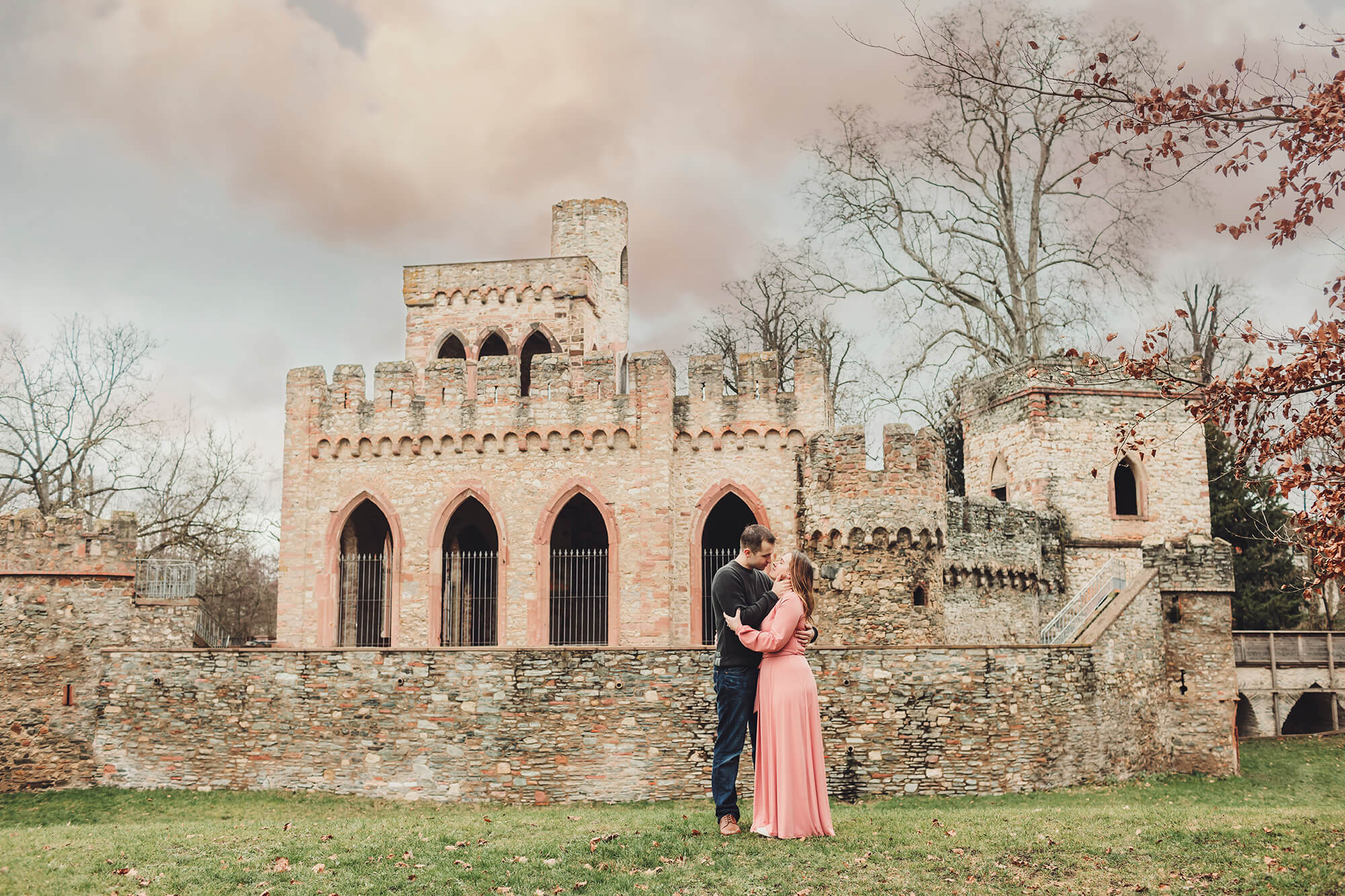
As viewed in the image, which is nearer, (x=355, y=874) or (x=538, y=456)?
(x=355, y=874)

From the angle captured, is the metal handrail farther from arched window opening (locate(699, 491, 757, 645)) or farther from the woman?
the woman

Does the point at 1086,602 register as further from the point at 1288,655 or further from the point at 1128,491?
the point at 1288,655

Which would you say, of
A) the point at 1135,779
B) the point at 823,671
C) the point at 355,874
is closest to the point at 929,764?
the point at 823,671

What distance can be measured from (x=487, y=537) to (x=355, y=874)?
18.2 m

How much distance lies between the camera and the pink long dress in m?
7.88

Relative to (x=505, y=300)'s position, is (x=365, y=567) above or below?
below

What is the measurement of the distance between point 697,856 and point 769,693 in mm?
1190

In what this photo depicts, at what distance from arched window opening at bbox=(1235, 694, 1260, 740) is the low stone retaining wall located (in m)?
12.3

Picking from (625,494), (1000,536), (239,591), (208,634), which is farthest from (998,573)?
(239,591)

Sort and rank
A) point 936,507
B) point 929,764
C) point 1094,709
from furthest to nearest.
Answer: point 936,507
point 1094,709
point 929,764

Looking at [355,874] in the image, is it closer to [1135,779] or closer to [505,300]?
[1135,779]

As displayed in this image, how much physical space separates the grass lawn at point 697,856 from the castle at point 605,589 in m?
3.19

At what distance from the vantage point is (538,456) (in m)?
21.4

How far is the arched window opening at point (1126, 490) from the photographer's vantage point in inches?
930
